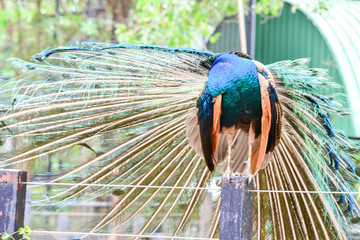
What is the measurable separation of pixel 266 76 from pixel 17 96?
1.48m

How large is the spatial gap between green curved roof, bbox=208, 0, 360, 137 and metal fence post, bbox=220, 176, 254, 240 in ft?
11.8

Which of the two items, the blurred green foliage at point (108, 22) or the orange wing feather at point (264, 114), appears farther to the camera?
the blurred green foliage at point (108, 22)

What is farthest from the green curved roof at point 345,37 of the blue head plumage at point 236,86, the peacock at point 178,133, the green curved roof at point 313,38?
the blue head plumage at point 236,86

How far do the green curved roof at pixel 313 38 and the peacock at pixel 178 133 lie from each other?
2334mm

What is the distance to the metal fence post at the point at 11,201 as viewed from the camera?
2045 mm

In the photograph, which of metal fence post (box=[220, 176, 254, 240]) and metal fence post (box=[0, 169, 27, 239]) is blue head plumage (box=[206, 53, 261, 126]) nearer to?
metal fence post (box=[220, 176, 254, 240])

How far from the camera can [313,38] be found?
612 centimetres

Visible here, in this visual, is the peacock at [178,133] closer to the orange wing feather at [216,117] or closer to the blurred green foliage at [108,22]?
the orange wing feather at [216,117]

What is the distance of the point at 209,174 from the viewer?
3453mm

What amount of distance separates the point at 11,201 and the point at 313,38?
16.0 feet

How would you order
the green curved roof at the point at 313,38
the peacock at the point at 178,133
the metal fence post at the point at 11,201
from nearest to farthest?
the metal fence post at the point at 11,201 → the peacock at the point at 178,133 → the green curved roof at the point at 313,38

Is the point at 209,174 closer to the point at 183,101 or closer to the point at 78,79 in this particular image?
the point at 183,101

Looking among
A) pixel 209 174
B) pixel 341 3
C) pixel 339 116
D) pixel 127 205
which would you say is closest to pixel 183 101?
pixel 209 174

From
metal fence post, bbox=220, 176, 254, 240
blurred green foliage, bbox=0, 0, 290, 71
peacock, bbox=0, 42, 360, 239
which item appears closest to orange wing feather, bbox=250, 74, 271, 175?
peacock, bbox=0, 42, 360, 239
